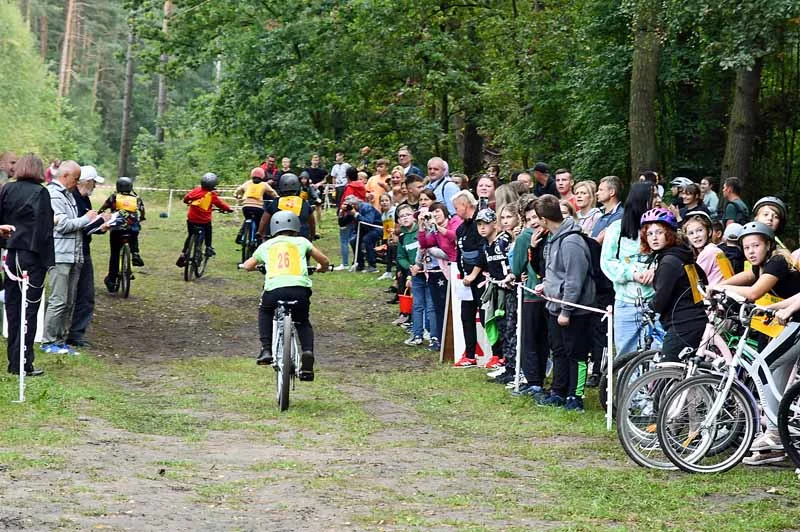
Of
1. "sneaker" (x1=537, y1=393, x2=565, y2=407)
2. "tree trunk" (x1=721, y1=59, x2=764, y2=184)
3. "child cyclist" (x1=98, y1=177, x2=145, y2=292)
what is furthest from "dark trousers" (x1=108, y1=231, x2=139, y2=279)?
"tree trunk" (x1=721, y1=59, x2=764, y2=184)

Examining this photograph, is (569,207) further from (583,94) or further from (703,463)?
(583,94)

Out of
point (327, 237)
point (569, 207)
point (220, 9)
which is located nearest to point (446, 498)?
point (569, 207)

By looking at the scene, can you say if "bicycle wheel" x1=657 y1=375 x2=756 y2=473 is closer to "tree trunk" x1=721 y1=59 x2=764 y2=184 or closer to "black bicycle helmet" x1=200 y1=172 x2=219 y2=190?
"black bicycle helmet" x1=200 y1=172 x2=219 y2=190

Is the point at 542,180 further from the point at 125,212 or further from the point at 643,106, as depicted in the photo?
the point at 125,212

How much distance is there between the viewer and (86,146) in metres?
91.4

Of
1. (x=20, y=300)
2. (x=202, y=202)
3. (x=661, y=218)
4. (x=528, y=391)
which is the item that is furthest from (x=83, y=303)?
(x=661, y=218)

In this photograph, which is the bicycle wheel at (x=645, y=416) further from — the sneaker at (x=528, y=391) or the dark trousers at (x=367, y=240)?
the dark trousers at (x=367, y=240)

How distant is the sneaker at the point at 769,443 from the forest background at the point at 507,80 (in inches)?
406

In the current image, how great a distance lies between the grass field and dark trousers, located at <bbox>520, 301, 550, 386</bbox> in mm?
420

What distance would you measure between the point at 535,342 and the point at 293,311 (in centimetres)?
249

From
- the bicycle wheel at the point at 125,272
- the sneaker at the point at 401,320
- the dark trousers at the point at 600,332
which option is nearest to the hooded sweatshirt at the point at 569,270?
the dark trousers at the point at 600,332

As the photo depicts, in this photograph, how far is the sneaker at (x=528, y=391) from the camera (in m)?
13.4

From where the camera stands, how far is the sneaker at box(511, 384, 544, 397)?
527 inches

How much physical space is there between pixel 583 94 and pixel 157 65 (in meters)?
17.1
